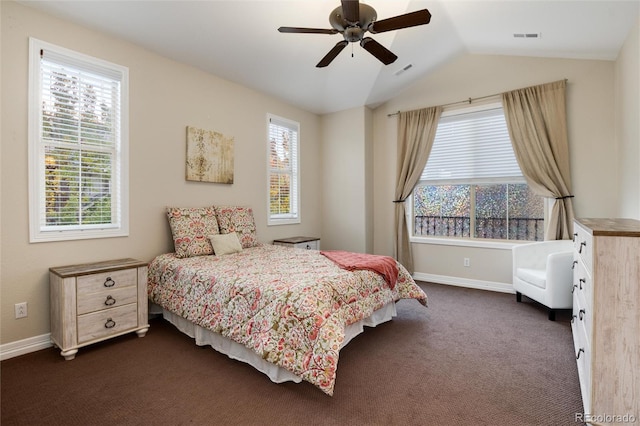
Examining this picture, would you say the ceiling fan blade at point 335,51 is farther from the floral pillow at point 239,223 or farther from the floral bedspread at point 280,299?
the floral pillow at point 239,223

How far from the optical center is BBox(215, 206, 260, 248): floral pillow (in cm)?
372

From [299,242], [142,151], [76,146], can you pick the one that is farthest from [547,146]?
[76,146]

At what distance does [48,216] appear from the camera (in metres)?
2.59

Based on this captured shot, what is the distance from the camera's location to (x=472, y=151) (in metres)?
4.43

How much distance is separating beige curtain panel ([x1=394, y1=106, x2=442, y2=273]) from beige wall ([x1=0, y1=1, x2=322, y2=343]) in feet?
5.06

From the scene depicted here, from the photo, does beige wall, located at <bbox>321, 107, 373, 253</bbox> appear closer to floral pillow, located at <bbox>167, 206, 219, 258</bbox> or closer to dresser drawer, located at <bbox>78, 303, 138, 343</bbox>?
floral pillow, located at <bbox>167, 206, 219, 258</bbox>

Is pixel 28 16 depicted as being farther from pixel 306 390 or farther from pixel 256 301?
pixel 306 390

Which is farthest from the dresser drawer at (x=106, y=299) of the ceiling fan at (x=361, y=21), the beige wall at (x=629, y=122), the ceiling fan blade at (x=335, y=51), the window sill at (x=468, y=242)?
the beige wall at (x=629, y=122)

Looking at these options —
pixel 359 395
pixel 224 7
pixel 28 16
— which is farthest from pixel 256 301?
pixel 28 16

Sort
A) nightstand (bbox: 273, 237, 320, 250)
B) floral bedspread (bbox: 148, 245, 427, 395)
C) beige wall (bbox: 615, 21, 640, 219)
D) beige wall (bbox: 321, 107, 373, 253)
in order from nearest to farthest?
floral bedspread (bbox: 148, 245, 427, 395) → beige wall (bbox: 615, 21, 640, 219) → nightstand (bbox: 273, 237, 320, 250) → beige wall (bbox: 321, 107, 373, 253)

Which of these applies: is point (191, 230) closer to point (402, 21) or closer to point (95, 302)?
point (95, 302)

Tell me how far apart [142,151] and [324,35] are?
234 cm

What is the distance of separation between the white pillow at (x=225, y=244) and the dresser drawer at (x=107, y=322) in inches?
36.8

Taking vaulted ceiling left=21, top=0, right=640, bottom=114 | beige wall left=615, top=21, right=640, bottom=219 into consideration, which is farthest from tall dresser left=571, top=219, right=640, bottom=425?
vaulted ceiling left=21, top=0, right=640, bottom=114
